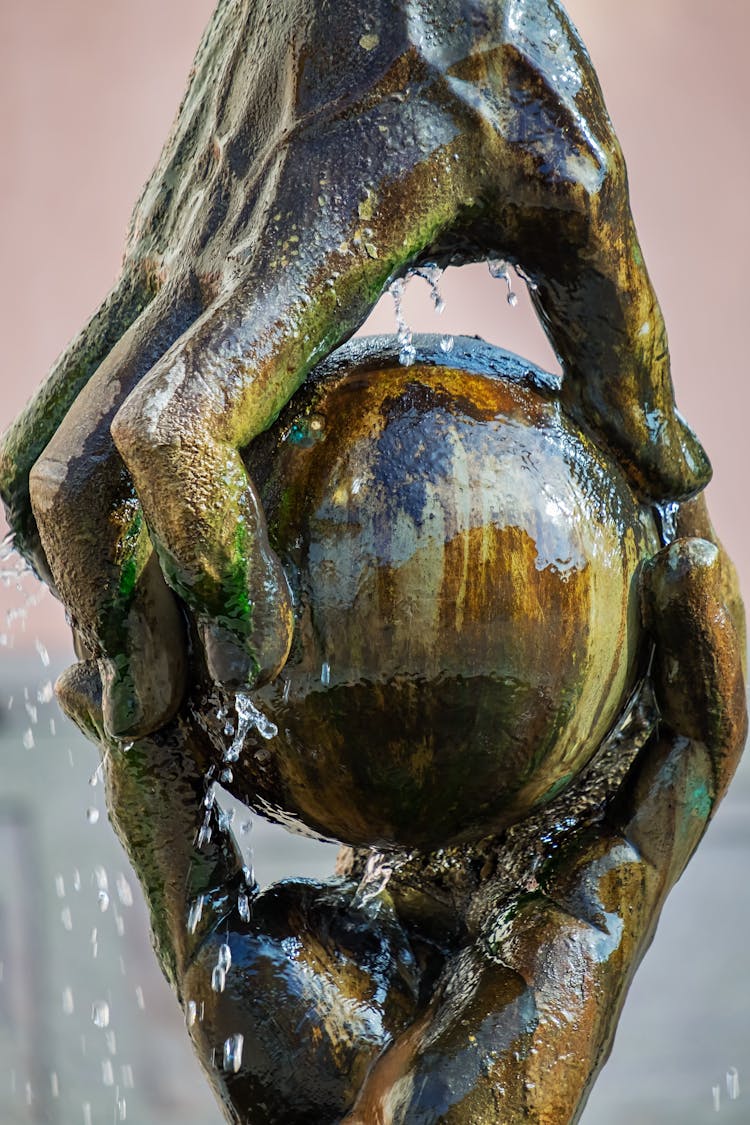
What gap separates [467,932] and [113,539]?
0.47 meters

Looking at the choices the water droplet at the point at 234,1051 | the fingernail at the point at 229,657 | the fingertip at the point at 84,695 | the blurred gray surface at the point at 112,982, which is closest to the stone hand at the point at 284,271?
the fingernail at the point at 229,657

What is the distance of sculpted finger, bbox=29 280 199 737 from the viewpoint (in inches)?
40.6

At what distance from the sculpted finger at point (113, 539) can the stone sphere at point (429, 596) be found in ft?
0.29

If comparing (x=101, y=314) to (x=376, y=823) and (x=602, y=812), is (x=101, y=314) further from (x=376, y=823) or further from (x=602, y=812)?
(x=602, y=812)

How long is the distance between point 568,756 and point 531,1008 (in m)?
0.19

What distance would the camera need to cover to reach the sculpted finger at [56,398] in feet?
3.79

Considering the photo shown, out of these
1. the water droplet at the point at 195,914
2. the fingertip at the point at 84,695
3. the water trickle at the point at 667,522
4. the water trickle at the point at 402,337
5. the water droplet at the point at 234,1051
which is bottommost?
the water droplet at the point at 234,1051

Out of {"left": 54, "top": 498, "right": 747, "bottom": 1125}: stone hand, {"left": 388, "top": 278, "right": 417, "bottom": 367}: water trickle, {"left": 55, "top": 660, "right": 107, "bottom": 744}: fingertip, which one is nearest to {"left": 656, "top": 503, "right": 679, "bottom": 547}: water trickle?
{"left": 54, "top": 498, "right": 747, "bottom": 1125}: stone hand

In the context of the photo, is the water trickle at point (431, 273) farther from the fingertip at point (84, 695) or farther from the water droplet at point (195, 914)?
the water droplet at point (195, 914)

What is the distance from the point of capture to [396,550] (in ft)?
3.36

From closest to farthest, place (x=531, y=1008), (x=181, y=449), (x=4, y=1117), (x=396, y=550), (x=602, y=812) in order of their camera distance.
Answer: (x=181, y=449) → (x=396, y=550) → (x=531, y=1008) → (x=602, y=812) → (x=4, y=1117)

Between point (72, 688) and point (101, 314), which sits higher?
point (101, 314)

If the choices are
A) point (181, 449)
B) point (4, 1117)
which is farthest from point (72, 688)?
point (4, 1117)

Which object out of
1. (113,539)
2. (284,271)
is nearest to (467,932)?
(113,539)
